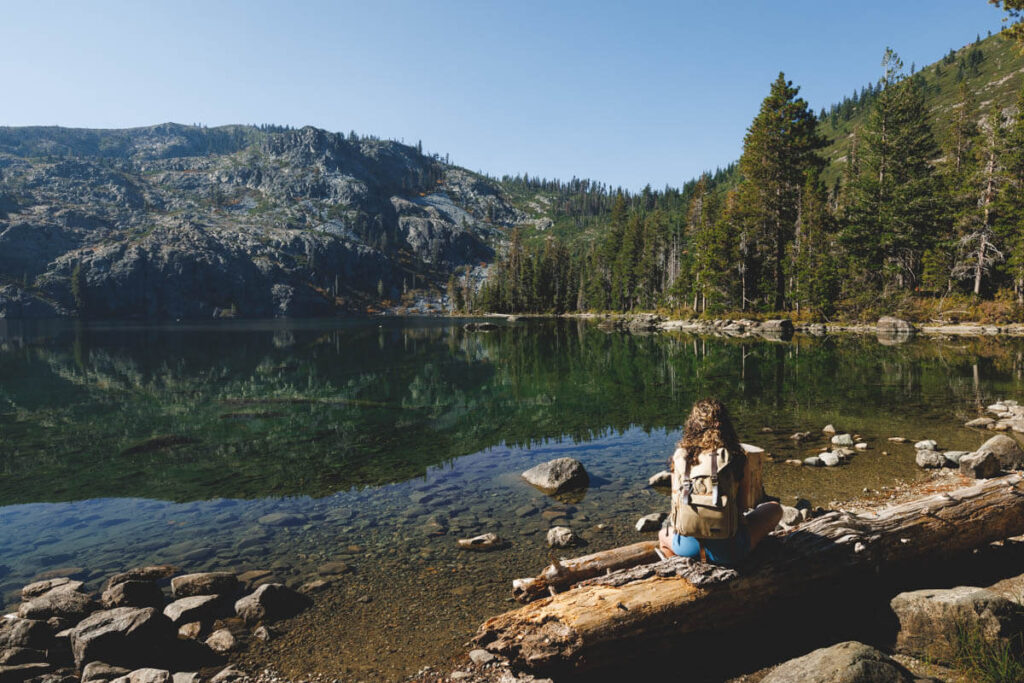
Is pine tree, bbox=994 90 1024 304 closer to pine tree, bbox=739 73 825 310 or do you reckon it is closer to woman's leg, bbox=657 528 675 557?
pine tree, bbox=739 73 825 310

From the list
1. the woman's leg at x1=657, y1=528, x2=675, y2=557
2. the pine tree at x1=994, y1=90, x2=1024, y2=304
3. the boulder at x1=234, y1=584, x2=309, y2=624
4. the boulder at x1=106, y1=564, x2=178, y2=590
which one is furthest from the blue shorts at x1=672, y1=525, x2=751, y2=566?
the pine tree at x1=994, y1=90, x2=1024, y2=304

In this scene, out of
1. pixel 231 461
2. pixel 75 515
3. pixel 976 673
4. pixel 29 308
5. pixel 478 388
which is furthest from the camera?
pixel 29 308

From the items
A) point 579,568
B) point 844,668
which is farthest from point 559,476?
point 844,668

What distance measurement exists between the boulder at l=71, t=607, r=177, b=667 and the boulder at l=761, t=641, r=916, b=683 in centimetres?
724

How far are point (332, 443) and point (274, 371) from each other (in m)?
22.1

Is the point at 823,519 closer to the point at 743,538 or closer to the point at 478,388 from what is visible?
the point at 743,538

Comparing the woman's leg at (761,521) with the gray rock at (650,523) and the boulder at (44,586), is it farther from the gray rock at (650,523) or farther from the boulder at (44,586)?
the boulder at (44,586)

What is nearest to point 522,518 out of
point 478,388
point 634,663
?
point 634,663

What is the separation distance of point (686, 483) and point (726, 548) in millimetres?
821

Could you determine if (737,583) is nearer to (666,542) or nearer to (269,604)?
(666,542)

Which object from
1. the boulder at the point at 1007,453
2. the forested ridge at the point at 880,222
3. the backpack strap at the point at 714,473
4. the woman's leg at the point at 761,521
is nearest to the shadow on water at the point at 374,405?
the boulder at the point at 1007,453

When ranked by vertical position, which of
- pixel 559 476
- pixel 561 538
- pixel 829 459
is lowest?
pixel 561 538

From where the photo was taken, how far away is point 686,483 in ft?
17.2

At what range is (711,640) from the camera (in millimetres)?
5297
